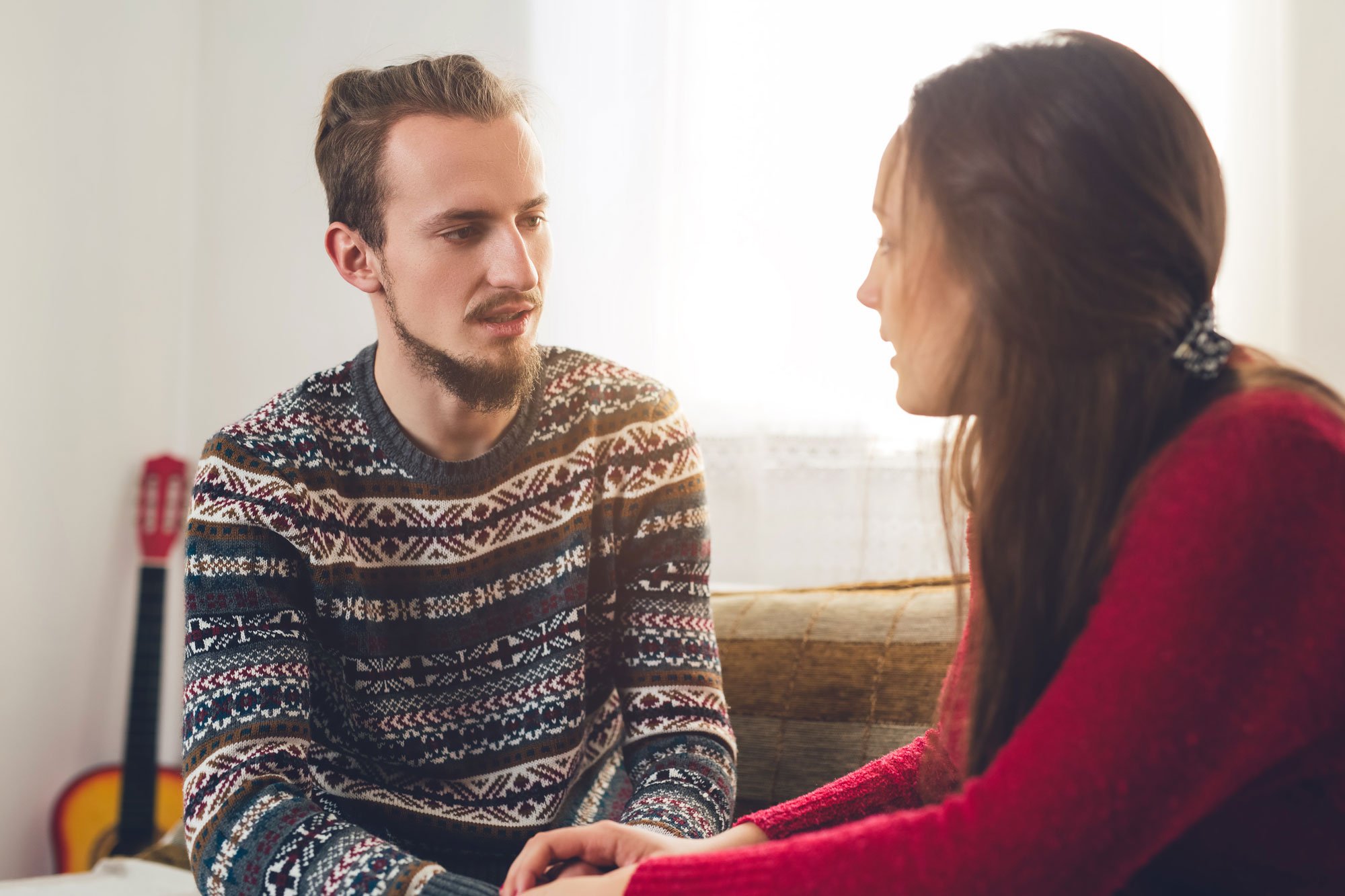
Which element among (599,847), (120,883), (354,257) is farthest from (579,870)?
(120,883)

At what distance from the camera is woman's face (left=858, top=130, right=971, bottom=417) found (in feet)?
2.39

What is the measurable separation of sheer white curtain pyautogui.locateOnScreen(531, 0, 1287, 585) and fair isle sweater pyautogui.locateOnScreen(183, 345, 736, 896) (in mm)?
587

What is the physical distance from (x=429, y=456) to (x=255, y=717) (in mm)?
337

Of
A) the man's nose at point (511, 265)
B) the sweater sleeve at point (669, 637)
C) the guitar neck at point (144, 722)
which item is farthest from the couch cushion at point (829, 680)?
the guitar neck at point (144, 722)

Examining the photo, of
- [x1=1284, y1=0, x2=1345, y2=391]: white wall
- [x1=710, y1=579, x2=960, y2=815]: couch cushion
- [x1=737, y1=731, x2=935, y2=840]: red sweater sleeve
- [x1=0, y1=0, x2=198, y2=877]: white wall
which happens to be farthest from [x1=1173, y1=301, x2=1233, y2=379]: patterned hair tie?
[x1=0, y1=0, x2=198, y2=877]: white wall

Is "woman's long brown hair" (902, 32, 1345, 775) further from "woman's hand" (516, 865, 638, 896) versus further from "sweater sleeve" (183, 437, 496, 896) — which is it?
"sweater sleeve" (183, 437, 496, 896)

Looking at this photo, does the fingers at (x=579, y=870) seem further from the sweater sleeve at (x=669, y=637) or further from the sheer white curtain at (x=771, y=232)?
the sheer white curtain at (x=771, y=232)

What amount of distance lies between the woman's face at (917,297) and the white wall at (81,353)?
6.53ft

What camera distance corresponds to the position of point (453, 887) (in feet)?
2.95

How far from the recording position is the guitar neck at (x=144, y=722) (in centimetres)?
222

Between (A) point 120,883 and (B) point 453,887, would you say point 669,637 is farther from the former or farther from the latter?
(A) point 120,883

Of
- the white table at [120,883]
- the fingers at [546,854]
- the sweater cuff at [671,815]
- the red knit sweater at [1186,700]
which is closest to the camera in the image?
the red knit sweater at [1186,700]

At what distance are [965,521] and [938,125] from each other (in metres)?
0.43

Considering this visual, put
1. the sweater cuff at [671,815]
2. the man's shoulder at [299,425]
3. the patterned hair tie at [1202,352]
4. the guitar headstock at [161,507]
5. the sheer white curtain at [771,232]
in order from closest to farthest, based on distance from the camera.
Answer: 1. the patterned hair tie at [1202,352]
2. the sweater cuff at [671,815]
3. the man's shoulder at [299,425]
4. the sheer white curtain at [771,232]
5. the guitar headstock at [161,507]
